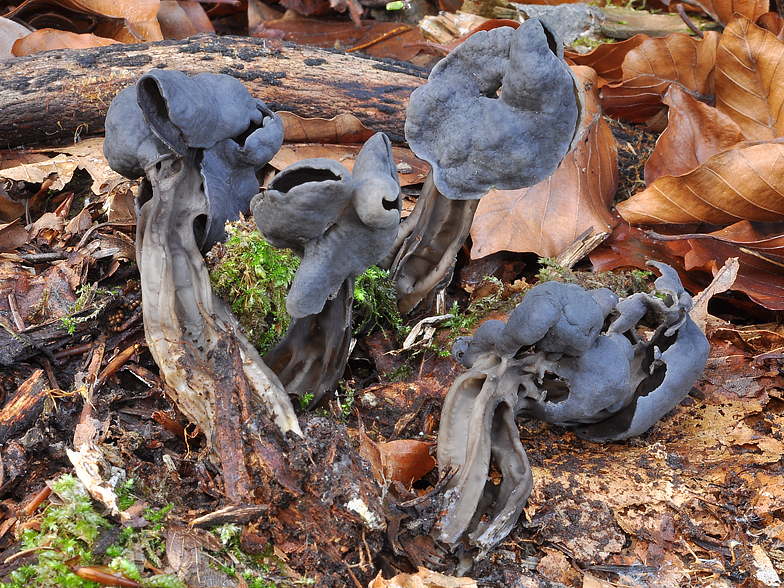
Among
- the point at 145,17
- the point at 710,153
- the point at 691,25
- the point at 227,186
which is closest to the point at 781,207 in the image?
the point at 710,153

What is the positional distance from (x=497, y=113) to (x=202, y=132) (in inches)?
39.9

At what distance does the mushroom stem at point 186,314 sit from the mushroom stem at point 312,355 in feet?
0.40

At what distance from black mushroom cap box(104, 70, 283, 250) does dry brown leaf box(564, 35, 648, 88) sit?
2166mm

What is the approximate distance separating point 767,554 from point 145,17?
431cm

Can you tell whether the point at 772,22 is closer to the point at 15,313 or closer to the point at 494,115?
the point at 494,115

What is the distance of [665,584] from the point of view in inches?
69.7

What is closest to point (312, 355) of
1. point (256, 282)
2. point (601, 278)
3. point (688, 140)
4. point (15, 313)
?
point (256, 282)

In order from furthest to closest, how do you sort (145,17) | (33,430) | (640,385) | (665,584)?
(145,17), (640,385), (33,430), (665,584)

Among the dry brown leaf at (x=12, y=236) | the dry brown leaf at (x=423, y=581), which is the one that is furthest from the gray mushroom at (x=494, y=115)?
the dry brown leaf at (x=12, y=236)

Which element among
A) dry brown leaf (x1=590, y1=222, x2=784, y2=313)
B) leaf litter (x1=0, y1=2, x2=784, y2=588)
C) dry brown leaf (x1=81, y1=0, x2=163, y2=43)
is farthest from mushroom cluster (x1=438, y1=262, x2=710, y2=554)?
dry brown leaf (x1=81, y1=0, x2=163, y2=43)

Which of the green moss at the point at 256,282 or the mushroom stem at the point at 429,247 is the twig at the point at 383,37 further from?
the green moss at the point at 256,282

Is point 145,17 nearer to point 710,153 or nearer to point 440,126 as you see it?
point 440,126

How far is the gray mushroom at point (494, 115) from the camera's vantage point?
1.92 meters

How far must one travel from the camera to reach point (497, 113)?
2.05 metres
